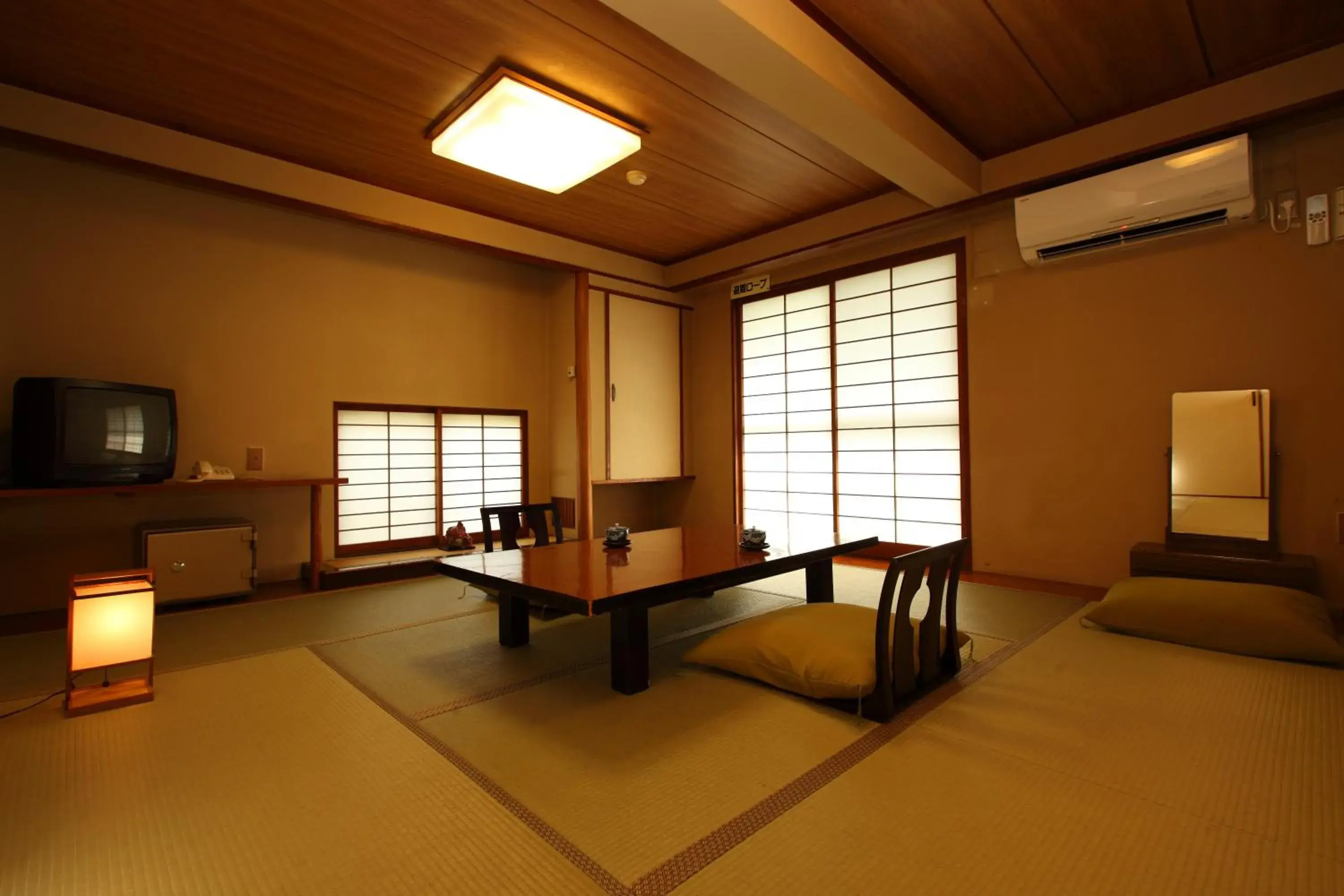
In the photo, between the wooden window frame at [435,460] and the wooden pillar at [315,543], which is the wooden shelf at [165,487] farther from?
the wooden window frame at [435,460]

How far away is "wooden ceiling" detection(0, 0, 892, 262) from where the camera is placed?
8.29ft

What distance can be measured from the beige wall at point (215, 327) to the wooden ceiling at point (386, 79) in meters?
0.77

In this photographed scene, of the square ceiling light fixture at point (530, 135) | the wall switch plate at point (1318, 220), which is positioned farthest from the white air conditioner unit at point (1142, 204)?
the square ceiling light fixture at point (530, 135)

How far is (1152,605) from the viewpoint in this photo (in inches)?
106

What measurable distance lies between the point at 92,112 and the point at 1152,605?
5.67 m

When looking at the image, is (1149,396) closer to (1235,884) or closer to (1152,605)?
(1152,605)

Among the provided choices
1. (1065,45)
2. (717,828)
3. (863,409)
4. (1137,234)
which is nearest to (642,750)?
(717,828)

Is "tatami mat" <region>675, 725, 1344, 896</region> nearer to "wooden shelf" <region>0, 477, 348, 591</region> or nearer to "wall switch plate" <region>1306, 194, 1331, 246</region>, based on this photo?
"wall switch plate" <region>1306, 194, 1331, 246</region>

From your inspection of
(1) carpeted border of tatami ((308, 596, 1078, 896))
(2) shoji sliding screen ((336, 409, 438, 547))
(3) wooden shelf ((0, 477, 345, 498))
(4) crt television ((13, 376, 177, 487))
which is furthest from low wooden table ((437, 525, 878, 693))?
(2) shoji sliding screen ((336, 409, 438, 547))

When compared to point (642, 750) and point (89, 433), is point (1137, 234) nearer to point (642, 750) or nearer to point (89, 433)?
point (642, 750)

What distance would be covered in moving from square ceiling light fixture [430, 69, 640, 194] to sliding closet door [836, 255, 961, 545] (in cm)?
Result: 246

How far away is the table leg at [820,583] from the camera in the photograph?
334cm

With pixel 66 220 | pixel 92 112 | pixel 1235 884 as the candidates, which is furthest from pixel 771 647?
pixel 66 220

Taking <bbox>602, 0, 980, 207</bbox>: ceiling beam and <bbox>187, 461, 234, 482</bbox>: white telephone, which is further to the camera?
<bbox>187, 461, 234, 482</bbox>: white telephone
